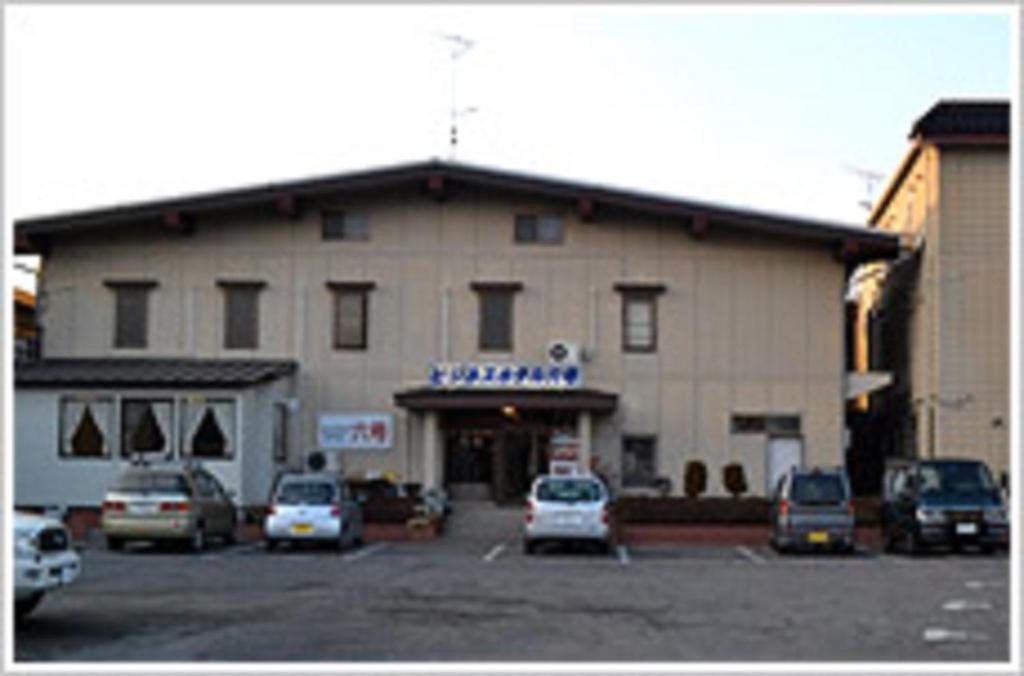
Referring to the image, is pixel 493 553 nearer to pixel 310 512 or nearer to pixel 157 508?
pixel 310 512

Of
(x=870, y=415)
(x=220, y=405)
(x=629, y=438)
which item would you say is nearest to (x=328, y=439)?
(x=220, y=405)

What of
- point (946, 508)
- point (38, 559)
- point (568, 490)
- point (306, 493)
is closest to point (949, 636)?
point (38, 559)

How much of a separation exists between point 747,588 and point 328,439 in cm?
2058

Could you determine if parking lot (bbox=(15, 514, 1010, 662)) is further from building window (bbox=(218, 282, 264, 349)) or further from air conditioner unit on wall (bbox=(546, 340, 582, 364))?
building window (bbox=(218, 282, 264, 349))

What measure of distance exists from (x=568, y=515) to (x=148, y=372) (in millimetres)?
13732

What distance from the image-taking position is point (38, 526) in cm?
1535

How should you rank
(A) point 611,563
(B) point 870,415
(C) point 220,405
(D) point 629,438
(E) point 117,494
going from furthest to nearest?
(B) point 870,415 → (D) point 629,438 → (C) point 220,405 → (E) point 117,494 → (A) point 611,563

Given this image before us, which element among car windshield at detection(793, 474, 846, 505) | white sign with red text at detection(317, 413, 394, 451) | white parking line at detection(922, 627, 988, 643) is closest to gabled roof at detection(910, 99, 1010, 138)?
car windshield at detection(793, 474, 846, 505)

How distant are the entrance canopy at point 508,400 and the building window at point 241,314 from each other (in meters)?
4.38

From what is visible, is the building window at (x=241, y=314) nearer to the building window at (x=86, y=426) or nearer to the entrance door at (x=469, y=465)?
the building window at (x=86, y=426)

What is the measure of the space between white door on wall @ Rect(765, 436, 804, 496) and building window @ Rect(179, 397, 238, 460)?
523 inches

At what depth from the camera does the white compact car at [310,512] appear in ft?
97.6


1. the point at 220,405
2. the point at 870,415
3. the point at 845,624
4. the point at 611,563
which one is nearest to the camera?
the point at 845,624

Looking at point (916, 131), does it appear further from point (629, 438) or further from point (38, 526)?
point (38, 526)
